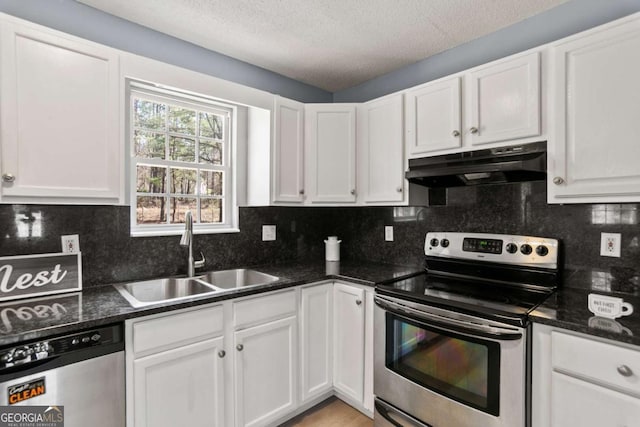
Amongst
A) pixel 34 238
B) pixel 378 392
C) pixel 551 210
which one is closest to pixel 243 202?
pixel 34 238

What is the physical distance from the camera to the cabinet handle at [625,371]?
110 centimetres

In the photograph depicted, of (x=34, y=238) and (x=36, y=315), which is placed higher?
(x=34, y=238)

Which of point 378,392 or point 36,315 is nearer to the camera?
point 36,315

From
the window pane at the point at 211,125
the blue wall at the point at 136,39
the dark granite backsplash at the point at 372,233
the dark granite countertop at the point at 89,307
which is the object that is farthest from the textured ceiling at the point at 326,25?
the dark granite countertop at the point at 89,307

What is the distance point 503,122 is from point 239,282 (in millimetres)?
1931

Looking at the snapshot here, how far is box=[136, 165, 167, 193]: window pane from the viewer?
2.04 metres

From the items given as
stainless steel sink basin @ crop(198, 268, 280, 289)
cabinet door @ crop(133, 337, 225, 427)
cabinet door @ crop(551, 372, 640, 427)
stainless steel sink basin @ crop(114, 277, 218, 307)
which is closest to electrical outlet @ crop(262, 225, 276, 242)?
stainless steel sink basin @ crop(198, 268, 280, 289)

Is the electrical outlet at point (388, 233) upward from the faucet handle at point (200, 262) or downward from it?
upward

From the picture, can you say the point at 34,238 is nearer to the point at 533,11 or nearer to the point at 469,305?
the point at 469,305

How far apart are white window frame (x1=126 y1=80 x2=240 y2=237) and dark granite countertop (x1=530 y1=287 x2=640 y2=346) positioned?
1.93m

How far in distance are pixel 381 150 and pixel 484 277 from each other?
1.07 metres

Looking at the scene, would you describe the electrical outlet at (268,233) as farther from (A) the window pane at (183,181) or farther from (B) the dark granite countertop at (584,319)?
(B) the dark granite countertop at (584,319)

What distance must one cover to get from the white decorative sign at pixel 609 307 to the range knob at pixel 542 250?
354 mm

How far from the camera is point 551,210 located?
5.86ft
